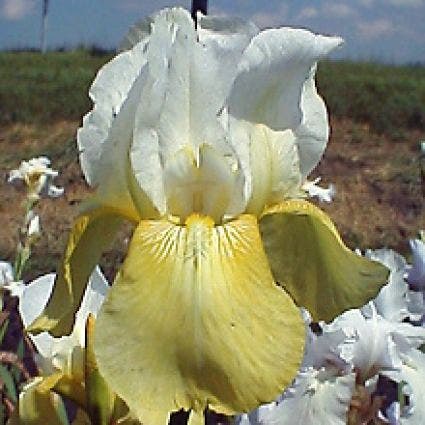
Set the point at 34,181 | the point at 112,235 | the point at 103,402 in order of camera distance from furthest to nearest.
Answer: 1. the point at 34,181
2. the point at 103,402
3. the point at 112,235

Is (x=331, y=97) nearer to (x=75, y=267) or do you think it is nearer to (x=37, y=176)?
(x=37, y=176)

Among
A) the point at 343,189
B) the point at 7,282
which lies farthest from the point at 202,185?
the point at 343,189

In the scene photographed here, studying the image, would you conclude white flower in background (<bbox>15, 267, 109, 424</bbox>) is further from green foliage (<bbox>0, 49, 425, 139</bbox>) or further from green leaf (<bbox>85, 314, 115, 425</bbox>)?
green foliage (<bbox>0, 49, 425, 139</bbox>)

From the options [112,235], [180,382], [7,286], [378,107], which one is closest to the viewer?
[180,382]

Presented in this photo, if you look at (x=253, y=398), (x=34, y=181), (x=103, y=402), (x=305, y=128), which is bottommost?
(x=34, y=181)

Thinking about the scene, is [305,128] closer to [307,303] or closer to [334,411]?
[307,303]

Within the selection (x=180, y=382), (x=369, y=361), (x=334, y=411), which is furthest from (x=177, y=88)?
(x=369, y=361)

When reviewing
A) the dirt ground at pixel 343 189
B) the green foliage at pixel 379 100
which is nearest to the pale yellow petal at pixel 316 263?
the dirt ground at pixel 343 189
